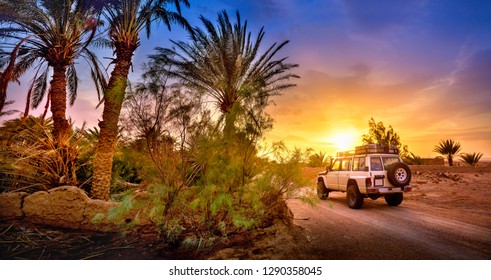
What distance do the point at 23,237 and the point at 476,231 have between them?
29.3ft

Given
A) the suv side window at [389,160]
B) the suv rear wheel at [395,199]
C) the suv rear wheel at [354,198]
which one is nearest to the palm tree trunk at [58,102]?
the suv rear wheel at [354,198]

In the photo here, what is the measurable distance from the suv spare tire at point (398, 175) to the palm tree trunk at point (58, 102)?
31.2ft

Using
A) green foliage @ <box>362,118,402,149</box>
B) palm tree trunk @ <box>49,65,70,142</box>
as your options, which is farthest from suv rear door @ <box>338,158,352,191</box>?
green foliage @ <box>362,118,402,149</box>

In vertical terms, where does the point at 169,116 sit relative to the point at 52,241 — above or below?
above

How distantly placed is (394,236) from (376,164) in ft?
13.3

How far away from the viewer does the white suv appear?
8258 mm

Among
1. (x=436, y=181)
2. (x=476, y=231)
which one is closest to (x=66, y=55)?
(x=476, y=231)

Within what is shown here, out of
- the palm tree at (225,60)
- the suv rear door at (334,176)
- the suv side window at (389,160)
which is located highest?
the palm tree at (225,60)

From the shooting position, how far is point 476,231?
17.9 ft

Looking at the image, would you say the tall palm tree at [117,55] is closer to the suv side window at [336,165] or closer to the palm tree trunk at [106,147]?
the palm tree trunk at [106,147]

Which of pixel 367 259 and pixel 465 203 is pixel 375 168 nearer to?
pixel 465 203

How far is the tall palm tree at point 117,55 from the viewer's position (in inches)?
277

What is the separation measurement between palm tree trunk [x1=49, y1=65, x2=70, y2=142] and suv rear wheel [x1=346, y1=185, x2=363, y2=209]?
8.82m
